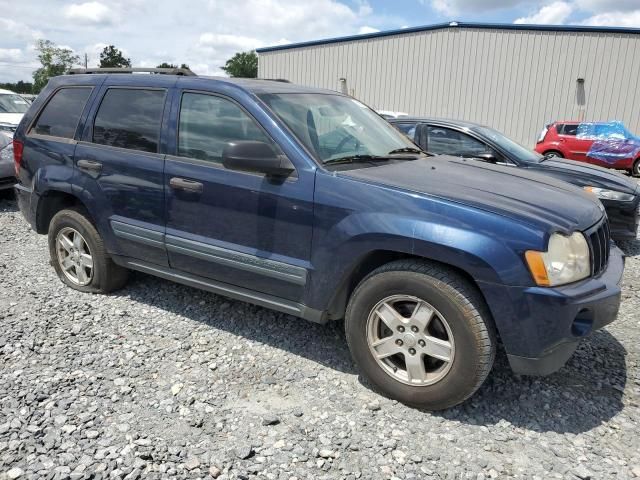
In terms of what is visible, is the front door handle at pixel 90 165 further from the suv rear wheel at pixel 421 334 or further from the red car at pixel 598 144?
the red car at pixel 598 144

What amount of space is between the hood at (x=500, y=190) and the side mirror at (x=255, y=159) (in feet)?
1.20

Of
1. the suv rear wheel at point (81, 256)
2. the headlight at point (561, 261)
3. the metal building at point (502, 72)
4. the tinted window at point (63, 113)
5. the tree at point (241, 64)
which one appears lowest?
the suv rear wheel at point (81, 256)

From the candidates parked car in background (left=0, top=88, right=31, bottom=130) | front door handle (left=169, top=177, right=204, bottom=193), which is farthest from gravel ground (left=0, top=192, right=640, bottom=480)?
parked car in background (left=0, top=88, right=31, bottom=130)

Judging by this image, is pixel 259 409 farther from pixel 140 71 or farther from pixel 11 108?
pixel 11 108

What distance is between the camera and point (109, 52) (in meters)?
79.5

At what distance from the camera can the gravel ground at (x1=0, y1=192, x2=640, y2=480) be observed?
244cm

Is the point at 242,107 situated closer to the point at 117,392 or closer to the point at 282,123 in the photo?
the point at 282,123

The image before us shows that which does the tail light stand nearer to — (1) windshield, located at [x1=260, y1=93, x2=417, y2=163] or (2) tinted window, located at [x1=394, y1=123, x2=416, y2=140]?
(1) windshield, located at [x1=260, y1=93, x2=417, y2=163]

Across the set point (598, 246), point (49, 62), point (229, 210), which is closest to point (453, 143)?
point (598, 246)

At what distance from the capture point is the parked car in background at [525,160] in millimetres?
5684

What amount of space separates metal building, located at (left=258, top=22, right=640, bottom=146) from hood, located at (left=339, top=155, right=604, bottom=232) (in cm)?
1787

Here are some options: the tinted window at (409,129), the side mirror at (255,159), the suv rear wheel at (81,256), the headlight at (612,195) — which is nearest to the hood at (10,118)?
the suv rear wheel at (81,256)

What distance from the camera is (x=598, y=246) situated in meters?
2.88

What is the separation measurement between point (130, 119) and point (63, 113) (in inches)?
33.0
